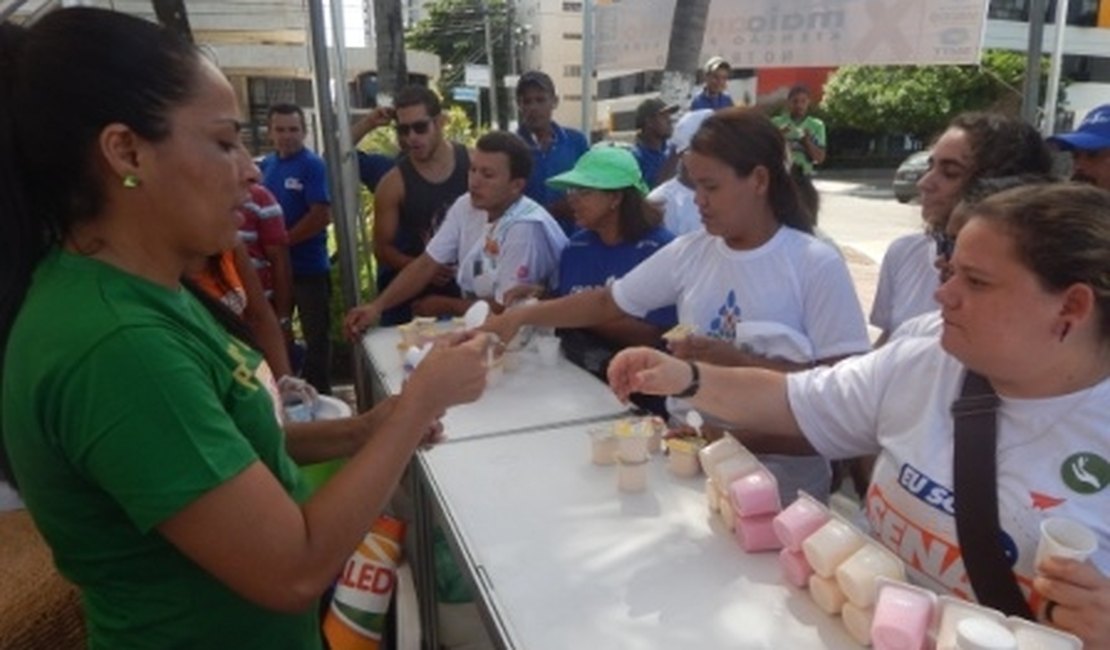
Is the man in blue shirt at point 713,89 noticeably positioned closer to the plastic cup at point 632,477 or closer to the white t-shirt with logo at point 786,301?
the white t-shirt with logo at point 786,301

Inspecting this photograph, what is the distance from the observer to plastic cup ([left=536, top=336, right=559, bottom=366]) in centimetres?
289

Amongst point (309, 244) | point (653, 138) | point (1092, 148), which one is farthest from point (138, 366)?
point (653, 138)

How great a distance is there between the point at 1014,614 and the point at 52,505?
1.40 meters

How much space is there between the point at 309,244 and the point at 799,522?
381 centimetres

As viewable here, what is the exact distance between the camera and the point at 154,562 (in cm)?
104

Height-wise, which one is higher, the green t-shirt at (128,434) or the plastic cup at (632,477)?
the green t-shirt at (128,434)

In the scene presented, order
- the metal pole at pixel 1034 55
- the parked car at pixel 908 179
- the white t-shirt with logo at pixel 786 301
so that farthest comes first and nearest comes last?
the parked car at pixel 908 179 → the metal pole at pixel 1034 55 → the white t-shirt with logo at pixel 786 301

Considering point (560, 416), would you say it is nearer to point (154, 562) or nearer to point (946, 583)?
point (946, 583)

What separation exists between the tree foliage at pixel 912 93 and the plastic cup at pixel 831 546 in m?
18.9

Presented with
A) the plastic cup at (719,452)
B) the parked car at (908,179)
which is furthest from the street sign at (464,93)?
the plastic cup at (719,452)

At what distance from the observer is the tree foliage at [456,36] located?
38.0 meters

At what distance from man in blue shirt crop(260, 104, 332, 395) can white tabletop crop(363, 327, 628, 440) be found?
5.62 ft

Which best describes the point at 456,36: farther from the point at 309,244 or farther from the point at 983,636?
the point at 983,636

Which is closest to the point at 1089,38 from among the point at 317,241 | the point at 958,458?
the point at 317,241
